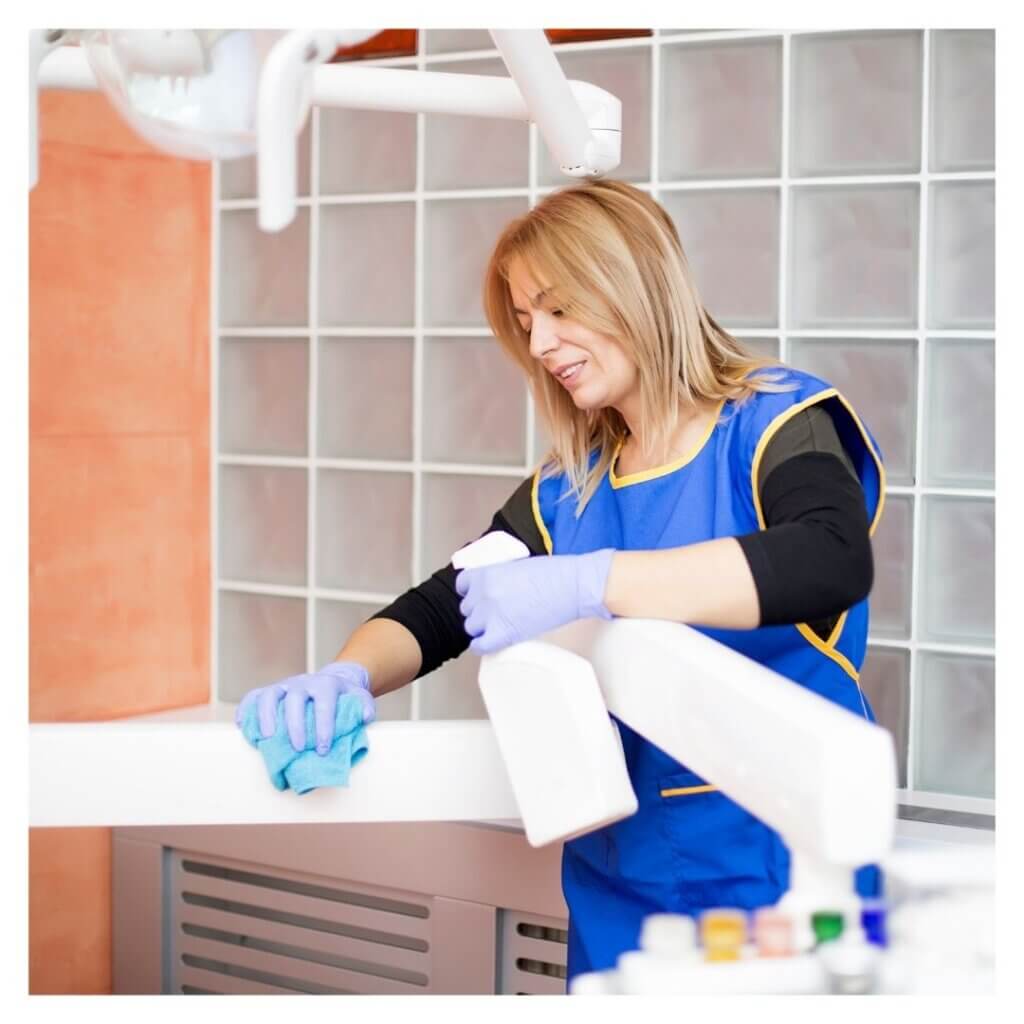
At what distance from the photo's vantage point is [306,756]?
106 centimetres

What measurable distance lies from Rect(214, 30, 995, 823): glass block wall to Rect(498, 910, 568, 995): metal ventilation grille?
0.53m

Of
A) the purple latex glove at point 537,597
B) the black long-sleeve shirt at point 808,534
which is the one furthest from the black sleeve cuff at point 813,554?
the purple latex glove at point 537,597

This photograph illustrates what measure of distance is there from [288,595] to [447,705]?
40cm

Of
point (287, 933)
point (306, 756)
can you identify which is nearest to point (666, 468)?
point (306, 756)

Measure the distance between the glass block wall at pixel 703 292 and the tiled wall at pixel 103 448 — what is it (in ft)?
0.33

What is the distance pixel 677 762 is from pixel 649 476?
301 mm

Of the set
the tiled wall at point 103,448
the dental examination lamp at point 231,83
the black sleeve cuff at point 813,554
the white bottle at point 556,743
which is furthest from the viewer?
the tiled wall at point 103,448

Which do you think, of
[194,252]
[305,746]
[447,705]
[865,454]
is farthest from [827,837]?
[194,252]

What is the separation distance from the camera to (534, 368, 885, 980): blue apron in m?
1.30

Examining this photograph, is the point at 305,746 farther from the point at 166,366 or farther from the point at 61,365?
the point at 166,366

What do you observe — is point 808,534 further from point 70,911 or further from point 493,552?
point 70,911

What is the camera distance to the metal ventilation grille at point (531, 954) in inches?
72.9

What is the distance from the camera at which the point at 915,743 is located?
78.1 inches

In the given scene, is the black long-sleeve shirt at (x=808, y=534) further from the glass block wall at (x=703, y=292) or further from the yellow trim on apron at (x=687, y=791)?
the glass block wall at (x=703, y=292)
